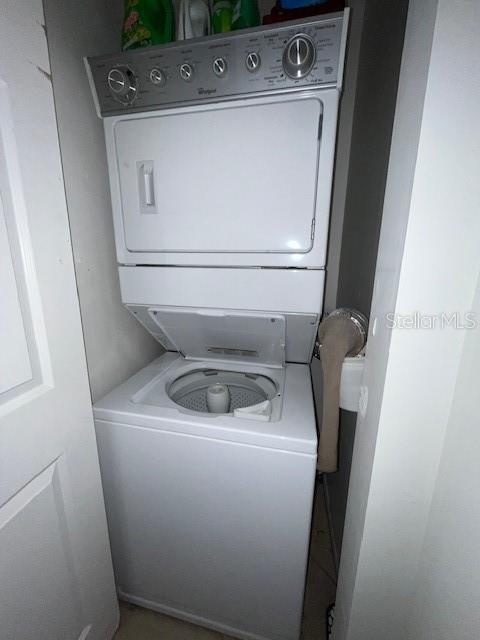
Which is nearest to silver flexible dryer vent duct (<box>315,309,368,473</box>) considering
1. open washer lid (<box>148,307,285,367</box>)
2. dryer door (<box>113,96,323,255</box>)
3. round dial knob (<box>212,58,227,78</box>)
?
open washer lid (<box>148,307,285,367</box>)

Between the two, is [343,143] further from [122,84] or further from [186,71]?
[122,84]

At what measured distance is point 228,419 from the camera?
1.33 metres

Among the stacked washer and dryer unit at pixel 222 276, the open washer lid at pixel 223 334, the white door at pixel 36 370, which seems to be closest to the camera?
the white door at pixel 36 370

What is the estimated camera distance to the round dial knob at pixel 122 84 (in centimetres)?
126

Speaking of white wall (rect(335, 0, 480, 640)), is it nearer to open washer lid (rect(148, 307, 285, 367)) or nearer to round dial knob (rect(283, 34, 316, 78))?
round dial knob (rect(283, 34, 316, 78))

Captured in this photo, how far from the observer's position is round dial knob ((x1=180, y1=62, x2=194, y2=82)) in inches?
46.7

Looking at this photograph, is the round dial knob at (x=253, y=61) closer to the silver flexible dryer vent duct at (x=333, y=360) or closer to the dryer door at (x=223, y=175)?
the dryer door at (x=223, y=175)

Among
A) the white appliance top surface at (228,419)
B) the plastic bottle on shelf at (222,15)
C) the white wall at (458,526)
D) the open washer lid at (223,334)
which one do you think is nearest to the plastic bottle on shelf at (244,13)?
Answer: the plastic bottle on shelf at (222,15)

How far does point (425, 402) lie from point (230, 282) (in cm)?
95

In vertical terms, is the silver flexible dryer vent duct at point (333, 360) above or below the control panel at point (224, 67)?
below

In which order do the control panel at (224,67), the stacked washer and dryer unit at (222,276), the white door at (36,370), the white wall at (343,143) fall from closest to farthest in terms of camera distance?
the white door at (36,370), the control panel at (224,67), the stacked washer and dryer unit at (222,276), the white wall at (343,143)

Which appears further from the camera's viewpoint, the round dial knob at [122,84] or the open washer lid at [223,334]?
the open washer lid at [223,334]

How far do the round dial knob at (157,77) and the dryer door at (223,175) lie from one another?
0.34 feet

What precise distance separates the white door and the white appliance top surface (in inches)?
7.9
